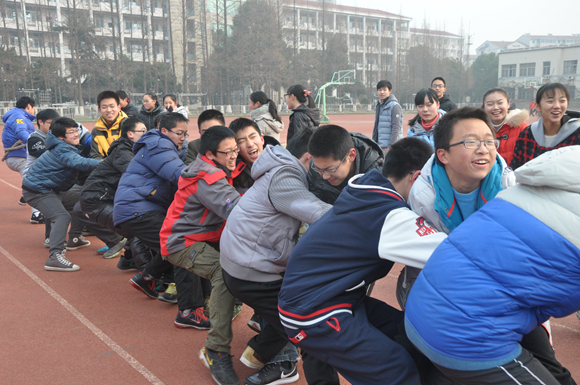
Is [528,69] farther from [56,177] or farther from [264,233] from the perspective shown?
[264,233]

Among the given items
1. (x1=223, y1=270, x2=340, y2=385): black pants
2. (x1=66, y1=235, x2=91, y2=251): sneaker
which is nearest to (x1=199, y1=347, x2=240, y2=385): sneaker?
(x1=223, y1=270, x2=340, y2=385): black pants

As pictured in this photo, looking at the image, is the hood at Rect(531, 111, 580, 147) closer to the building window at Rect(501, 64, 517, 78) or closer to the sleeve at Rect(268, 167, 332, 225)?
the sleeve at Rect(268, 167, 332, 225)

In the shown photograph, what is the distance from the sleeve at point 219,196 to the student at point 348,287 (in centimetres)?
113

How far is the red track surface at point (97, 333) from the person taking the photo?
3.10m

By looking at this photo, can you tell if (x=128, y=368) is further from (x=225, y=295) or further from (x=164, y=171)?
(x=164, y=171)

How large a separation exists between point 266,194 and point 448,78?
214ft

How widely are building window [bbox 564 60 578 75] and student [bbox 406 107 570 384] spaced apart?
6118 cm

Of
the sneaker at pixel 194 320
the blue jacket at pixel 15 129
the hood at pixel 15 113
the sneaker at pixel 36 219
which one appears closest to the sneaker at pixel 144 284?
the sneaker at pixel 194 320

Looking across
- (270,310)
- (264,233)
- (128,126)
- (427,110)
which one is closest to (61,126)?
(128,126)

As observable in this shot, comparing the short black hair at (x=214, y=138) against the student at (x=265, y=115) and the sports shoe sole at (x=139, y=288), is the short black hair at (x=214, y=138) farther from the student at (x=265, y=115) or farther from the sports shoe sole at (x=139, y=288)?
the student at (x=265, y=115)

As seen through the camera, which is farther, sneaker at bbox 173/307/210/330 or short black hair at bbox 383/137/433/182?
sneaker at bbox 173/307/210/330

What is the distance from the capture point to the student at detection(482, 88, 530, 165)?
14.4ft

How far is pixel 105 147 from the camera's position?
18.6 ft

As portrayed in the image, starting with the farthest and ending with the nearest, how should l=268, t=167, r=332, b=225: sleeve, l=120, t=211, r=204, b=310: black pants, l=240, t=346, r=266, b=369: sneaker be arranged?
1. l=120, t=211, r=204, b=310: black pants
2. l=240, t=346, r=266, b=369: sneaker
3. l=268, t=167, r=332, b=225: sleeve
